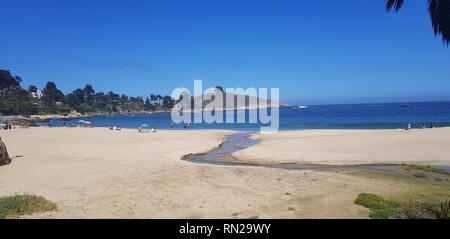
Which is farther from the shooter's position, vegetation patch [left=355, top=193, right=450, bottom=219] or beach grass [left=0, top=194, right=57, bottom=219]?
beach grass [left=0, top=194, right=57, bottom=219]

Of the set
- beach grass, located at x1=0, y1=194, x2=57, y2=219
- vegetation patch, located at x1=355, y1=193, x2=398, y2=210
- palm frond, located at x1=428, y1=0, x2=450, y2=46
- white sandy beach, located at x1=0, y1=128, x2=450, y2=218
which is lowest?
white sandy beach, located at x1=0, y1=128, x2=450, y2=218

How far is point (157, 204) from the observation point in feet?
35.7

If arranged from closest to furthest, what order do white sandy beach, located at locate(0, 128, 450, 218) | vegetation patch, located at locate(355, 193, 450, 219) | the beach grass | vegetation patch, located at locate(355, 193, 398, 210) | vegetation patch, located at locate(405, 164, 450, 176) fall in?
vegetation patch, located at locate(355, 193, 450, 219)
the beach grass
white sandy beach, located at locate(0, 128, 450, 218)
vegetation patch, located at locate(355, 193, 398, 210)
vegetation patch, located at locate(405, 164, 450, 176)

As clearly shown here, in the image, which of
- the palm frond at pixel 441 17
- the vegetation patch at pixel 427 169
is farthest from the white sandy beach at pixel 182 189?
the palm frond at pixel 441 17

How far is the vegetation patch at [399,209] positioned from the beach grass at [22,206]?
1028 cm

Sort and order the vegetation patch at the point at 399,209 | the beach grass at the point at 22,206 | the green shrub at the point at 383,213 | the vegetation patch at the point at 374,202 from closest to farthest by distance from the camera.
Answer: the vegetation patch at the point at 399,209
the green shrub at the point at 383,213
the beach grass at the point at 22,206
the vegetation patch at the point at 374,202

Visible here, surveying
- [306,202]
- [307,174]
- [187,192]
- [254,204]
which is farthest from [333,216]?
[307,174]

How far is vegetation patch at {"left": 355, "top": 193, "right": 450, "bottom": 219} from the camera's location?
27.9 feet

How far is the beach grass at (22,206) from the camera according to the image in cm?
919

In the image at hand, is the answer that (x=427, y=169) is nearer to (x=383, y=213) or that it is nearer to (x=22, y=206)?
(x=383, y=213)

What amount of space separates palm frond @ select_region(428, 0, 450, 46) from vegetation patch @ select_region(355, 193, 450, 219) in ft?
18.1

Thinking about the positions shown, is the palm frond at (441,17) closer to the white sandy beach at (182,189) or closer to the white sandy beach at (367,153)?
the white sandy beach at (182,189)

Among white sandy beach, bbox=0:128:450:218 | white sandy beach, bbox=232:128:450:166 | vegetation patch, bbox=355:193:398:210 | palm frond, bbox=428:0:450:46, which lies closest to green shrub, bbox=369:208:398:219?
white sandy beach, bbox=0:128:450:218

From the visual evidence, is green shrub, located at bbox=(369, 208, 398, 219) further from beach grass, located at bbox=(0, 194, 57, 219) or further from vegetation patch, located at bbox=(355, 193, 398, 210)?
beach grass, located at bbox=(0, 194, 57, 219)
